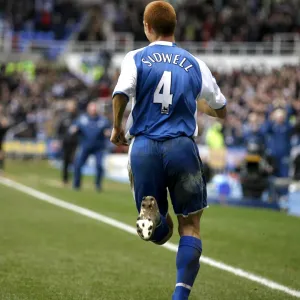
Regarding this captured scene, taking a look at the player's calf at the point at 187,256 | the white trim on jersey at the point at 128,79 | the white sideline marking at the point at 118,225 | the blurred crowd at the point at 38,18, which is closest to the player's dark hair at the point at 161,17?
the white trim on jersey at the point at 128,79

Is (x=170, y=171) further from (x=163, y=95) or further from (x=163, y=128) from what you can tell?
→ (x=163, y=95)

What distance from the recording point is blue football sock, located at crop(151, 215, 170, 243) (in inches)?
263

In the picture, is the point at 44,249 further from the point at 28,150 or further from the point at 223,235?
the point at 28,150

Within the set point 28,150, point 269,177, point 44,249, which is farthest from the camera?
point 28,150

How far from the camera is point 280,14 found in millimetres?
41156

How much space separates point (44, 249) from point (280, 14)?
32199mm

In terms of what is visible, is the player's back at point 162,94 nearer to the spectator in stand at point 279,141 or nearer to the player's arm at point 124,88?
the player's arm at point 124,88

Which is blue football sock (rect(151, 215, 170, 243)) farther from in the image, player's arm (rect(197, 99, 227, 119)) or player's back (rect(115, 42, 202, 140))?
player's arm (rect(197, 99, 227, 119))

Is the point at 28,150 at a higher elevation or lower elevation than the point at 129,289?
lower

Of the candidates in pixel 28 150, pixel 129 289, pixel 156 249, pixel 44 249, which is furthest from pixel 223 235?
pixel 28 150

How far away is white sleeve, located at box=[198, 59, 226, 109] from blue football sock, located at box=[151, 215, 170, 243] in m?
0.94

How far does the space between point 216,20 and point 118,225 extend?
1199 inches

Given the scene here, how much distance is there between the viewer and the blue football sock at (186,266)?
6469 millimetres

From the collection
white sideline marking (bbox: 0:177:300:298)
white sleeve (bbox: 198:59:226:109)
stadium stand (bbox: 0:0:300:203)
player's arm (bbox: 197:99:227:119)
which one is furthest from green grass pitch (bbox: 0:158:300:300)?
stadium stand (bbox: 0:0:300:203)
